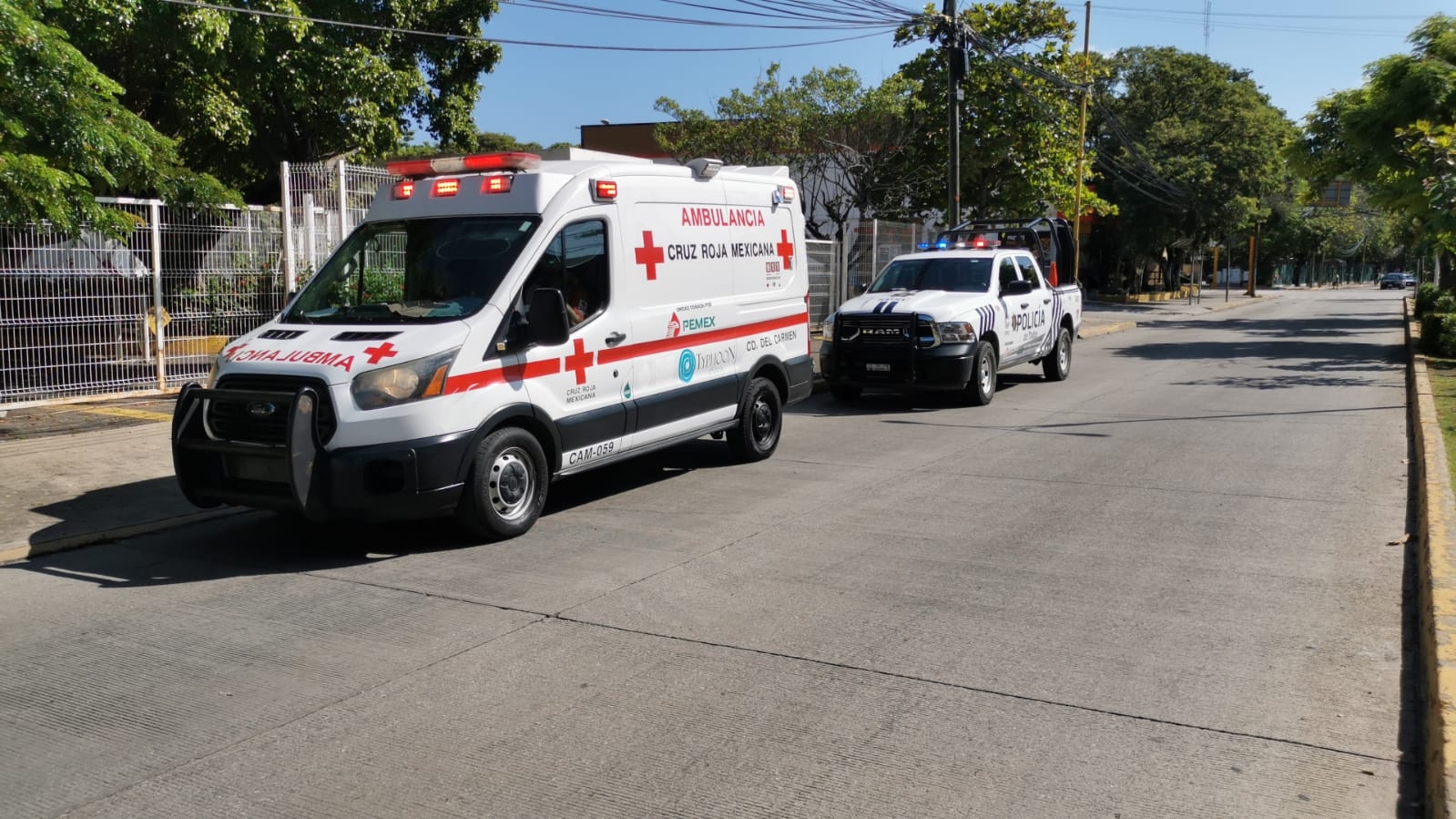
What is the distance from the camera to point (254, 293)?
14203 millimetres

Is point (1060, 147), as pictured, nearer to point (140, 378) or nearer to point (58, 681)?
point (140, 378)

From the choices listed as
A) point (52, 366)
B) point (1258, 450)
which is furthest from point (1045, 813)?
point (52, 366)

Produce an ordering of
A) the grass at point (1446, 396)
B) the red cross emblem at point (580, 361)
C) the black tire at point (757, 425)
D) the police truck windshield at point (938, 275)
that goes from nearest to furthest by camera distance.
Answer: the red cross emblem at point (580, 361), the black tire at point (757, 425), the grass at point (1446, 396), the police truck windshield at point (938, 275)

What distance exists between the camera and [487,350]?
22.9ft

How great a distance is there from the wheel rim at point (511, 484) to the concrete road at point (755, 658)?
25cm

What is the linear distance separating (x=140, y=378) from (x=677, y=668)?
10.8 meters

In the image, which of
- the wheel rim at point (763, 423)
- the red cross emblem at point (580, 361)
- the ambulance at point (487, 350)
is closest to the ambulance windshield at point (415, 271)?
the ambulance at point (487, 350)

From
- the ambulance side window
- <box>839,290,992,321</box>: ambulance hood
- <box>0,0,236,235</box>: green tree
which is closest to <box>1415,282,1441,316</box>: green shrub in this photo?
<box>839,290,992,321</box>: ambulance hood

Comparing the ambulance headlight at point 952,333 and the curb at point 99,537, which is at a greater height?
the ambulance headlight at point 952,333

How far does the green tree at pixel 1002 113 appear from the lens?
2762 centimetres

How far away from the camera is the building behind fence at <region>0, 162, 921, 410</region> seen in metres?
11.8

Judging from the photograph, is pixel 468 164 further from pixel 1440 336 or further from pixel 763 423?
pixel 1440 336

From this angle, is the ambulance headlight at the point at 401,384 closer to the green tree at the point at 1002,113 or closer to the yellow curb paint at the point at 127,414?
the yellow curb paint at the point at 127,414

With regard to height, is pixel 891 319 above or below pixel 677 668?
above
